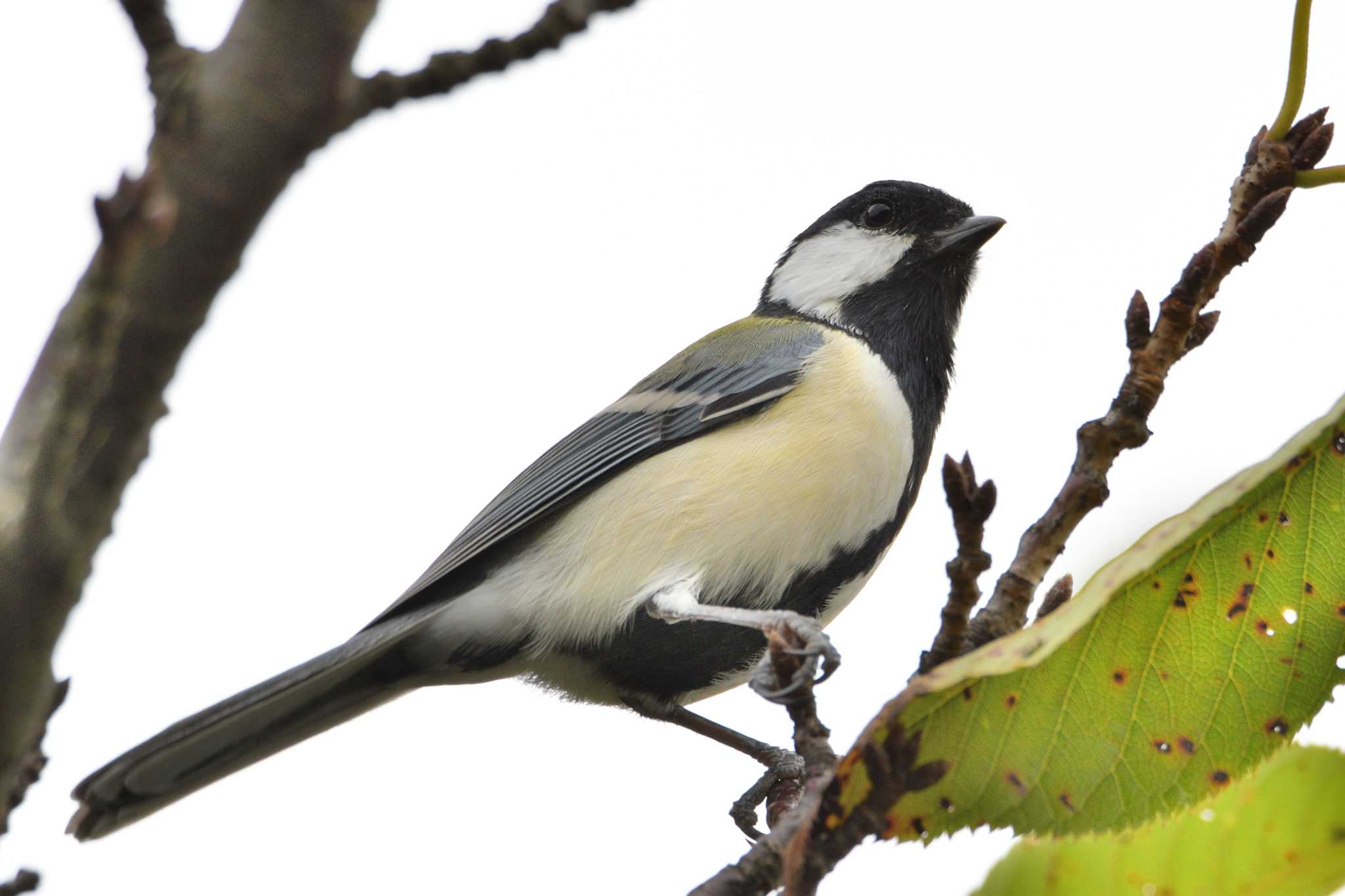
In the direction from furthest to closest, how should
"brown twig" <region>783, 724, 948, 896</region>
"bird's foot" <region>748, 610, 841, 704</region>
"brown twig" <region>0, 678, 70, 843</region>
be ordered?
"bird's foot" <region>748, 610, 841, 704</region>
"brown twig" <region>783, 724, 948, 896</region>
"brown twig" <region>0, 678, 70, 843</region>

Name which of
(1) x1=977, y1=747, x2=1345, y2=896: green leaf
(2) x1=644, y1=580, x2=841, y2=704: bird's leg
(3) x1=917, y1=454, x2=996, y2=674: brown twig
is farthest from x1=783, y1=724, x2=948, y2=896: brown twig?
(2) x1=644, y1=580, x2=841, y2=704: bird's leg

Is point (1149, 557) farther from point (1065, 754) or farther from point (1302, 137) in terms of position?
point (1302, 137)

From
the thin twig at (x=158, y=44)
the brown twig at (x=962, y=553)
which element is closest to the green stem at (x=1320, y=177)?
the brown twig at (x=962, y=553)

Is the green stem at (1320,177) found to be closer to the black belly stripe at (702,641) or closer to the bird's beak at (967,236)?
the black belly stripe at (702,641)

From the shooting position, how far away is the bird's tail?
3.02 meters

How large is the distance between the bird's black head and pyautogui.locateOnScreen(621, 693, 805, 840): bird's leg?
115cm

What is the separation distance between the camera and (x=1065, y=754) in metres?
1.71

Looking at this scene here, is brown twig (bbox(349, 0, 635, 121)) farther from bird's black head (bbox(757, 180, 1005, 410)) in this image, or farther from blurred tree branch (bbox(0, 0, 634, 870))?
bird's black head (bbox(757, 180, 1005, 410))

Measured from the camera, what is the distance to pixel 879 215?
15.0 feet

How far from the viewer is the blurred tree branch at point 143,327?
1194 mm

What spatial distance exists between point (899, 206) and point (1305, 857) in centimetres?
329

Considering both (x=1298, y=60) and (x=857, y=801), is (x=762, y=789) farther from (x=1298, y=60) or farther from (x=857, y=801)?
(x=1298, y=60)

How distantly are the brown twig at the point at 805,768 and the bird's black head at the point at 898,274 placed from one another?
1.90 m

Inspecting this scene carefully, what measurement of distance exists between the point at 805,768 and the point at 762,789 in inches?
55.4
